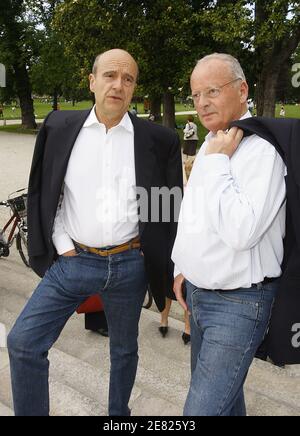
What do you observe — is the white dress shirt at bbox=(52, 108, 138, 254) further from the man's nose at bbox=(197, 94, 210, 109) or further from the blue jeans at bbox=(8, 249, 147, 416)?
the man's nose at bbox=(197, 94, 210, 109)

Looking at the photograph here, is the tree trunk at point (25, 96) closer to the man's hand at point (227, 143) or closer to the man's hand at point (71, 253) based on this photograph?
the man's hand at point (71, 253)

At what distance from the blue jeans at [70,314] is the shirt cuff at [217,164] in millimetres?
914

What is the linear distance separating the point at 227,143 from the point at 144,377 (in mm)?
2301

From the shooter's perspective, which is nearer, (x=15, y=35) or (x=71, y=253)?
(x=71, y=253)

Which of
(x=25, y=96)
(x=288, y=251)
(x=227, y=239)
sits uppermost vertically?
(x=25, y=96)

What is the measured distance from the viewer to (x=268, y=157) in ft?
5.30

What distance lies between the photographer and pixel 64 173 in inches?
92.0

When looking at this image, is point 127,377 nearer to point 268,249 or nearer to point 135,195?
point 135,195

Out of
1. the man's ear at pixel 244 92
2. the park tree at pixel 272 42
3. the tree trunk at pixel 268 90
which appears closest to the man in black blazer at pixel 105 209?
the man's ear at pixel 244 92

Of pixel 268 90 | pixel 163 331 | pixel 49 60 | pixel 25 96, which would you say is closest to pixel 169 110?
pixel 268 90

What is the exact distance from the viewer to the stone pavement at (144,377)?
2.81 m

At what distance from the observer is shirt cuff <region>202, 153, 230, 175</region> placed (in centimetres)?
161

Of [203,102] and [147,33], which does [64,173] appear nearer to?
[203,102]
